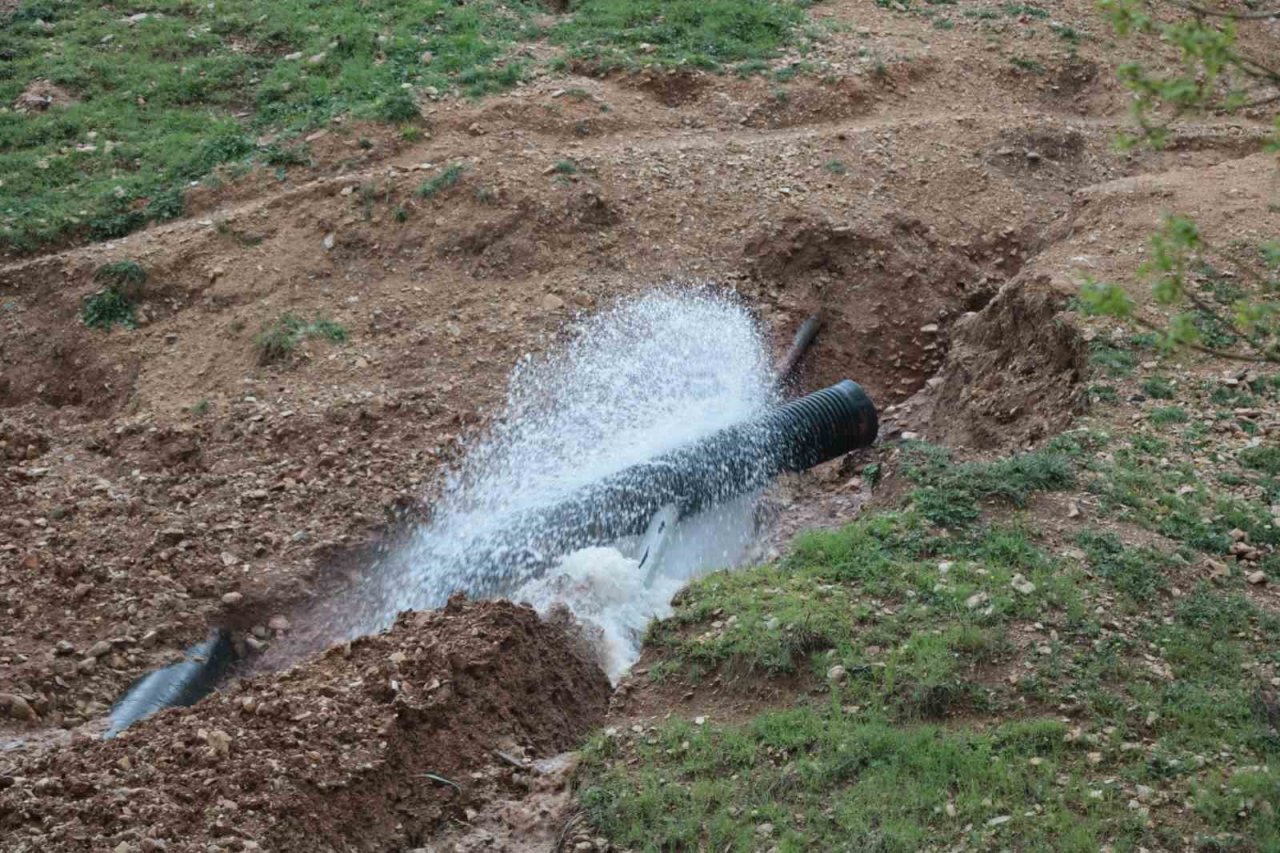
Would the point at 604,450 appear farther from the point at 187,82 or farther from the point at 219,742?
the point at 187,82

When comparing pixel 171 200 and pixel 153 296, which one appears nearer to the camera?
pixel 153 296

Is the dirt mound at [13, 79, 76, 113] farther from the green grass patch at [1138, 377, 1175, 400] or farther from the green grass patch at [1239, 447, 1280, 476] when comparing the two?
the green grass patch at [1239, 447, 1280, 476]

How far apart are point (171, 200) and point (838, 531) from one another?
6.47 meters

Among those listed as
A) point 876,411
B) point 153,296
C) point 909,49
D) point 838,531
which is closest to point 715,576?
point 838,531

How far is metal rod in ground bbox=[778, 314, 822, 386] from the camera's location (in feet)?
31.3

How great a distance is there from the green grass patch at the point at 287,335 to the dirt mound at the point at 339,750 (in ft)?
10.5

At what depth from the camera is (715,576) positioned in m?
6.96

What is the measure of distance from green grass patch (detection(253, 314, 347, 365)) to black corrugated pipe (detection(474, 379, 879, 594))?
2.31m

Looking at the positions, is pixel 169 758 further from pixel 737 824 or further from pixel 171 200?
pixel 171 200

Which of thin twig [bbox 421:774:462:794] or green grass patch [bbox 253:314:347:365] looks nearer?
thin twig [bbox 421:774:462:794]

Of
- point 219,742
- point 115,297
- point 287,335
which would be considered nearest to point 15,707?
point 219,742

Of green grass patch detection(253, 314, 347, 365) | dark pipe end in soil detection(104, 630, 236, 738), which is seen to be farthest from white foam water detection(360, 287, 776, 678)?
green grass patch detection(253, 314, 347, 365)

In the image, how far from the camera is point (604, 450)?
8625 millimetres

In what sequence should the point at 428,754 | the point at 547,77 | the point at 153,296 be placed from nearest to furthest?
the point at 428,754
the point at 153,296
the point at 547,77
